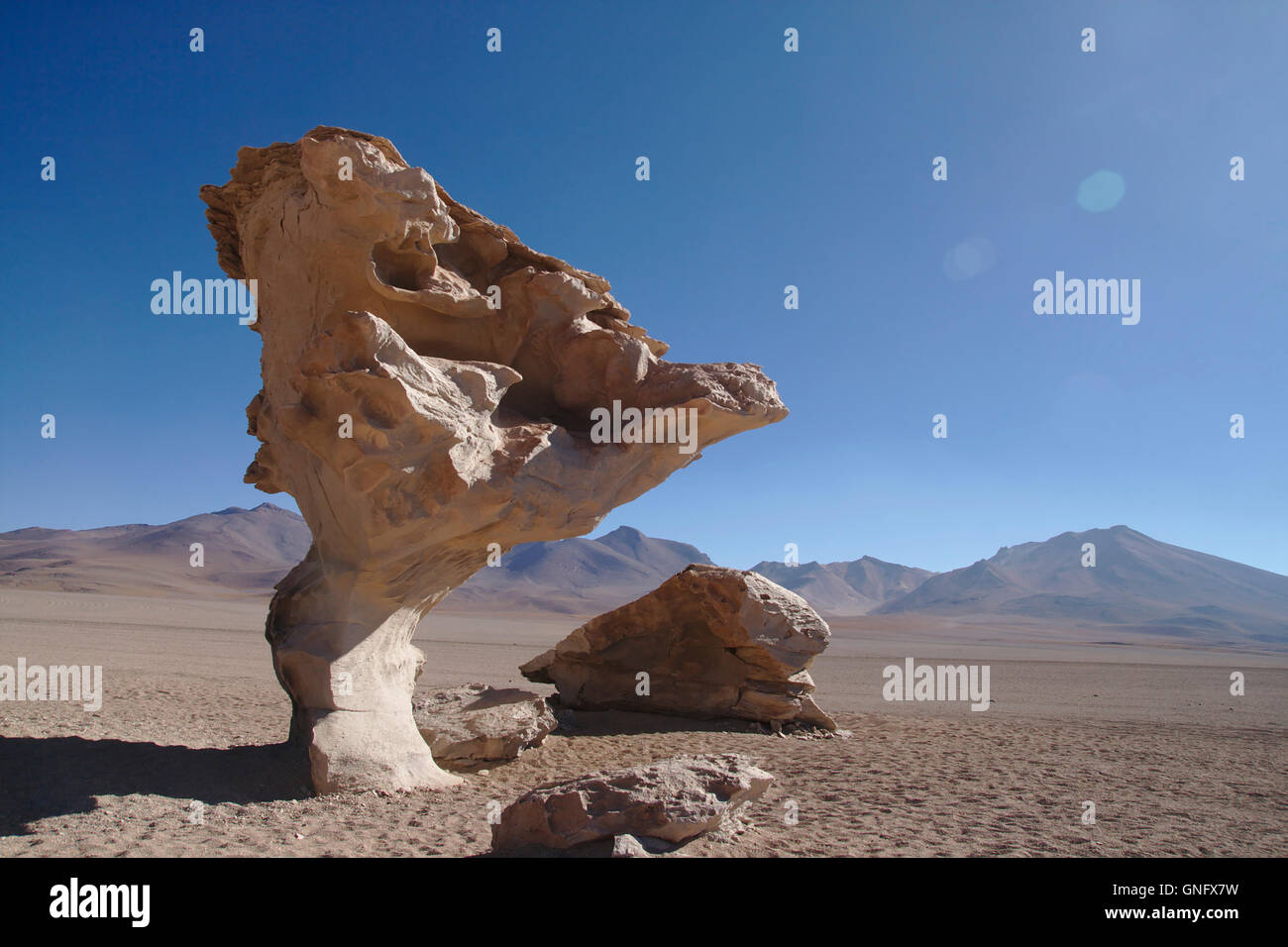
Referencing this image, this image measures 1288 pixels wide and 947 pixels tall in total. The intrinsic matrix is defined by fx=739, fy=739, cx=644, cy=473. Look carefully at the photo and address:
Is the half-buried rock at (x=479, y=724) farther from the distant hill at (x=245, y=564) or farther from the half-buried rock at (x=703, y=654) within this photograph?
the distant hill at (x=245, y=564)

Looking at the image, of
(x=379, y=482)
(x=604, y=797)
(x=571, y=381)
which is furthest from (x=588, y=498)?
(x=604, y=797)

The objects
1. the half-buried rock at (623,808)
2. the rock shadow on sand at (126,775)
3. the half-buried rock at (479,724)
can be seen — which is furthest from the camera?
the half-buried rock at (479,724)

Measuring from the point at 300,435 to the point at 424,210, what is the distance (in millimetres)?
2484

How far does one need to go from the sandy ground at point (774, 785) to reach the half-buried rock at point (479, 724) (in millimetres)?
375

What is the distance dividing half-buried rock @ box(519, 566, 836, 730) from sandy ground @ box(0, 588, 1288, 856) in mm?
552

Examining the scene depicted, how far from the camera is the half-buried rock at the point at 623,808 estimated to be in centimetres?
528

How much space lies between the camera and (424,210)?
7.22m

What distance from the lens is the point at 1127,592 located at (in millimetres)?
123125

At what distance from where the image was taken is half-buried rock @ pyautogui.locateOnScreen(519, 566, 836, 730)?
41.0 feet

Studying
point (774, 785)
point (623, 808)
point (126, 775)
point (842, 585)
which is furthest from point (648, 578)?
point (623, 808)

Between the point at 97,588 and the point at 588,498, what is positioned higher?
the point at 588,498

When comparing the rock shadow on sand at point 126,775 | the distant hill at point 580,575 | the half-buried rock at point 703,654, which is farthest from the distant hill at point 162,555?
the rock shadow on sand at point 126,775

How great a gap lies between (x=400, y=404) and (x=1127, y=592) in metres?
144
